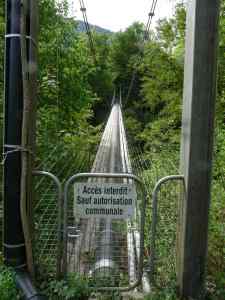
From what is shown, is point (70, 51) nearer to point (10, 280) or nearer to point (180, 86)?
point (180, 86)

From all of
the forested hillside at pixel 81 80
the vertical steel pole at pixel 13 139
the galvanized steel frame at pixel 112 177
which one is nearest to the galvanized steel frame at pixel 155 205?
the galvanized steel frame at pixel 112 177

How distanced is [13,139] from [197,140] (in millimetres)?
878

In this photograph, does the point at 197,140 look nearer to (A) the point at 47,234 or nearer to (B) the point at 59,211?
(B) the point at 59,211

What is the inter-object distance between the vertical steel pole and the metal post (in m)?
0.80

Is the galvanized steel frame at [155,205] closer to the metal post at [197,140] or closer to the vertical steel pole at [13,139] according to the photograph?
the metal post at [197,140]

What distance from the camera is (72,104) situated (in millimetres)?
7570

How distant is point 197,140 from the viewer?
1581mm

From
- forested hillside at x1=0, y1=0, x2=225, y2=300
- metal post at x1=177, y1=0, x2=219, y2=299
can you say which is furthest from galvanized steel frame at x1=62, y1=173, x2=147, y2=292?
forested hillside at x1=0, y1=0, x2=225, y2=300

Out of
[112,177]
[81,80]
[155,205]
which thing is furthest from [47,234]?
[81,80]

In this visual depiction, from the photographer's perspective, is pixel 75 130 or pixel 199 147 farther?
pixel 75 130

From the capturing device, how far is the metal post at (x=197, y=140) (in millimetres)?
1534

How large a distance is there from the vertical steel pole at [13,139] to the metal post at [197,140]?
2.63 ft

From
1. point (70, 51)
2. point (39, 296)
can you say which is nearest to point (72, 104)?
point (70, 51)

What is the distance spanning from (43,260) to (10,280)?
28 centimetres
